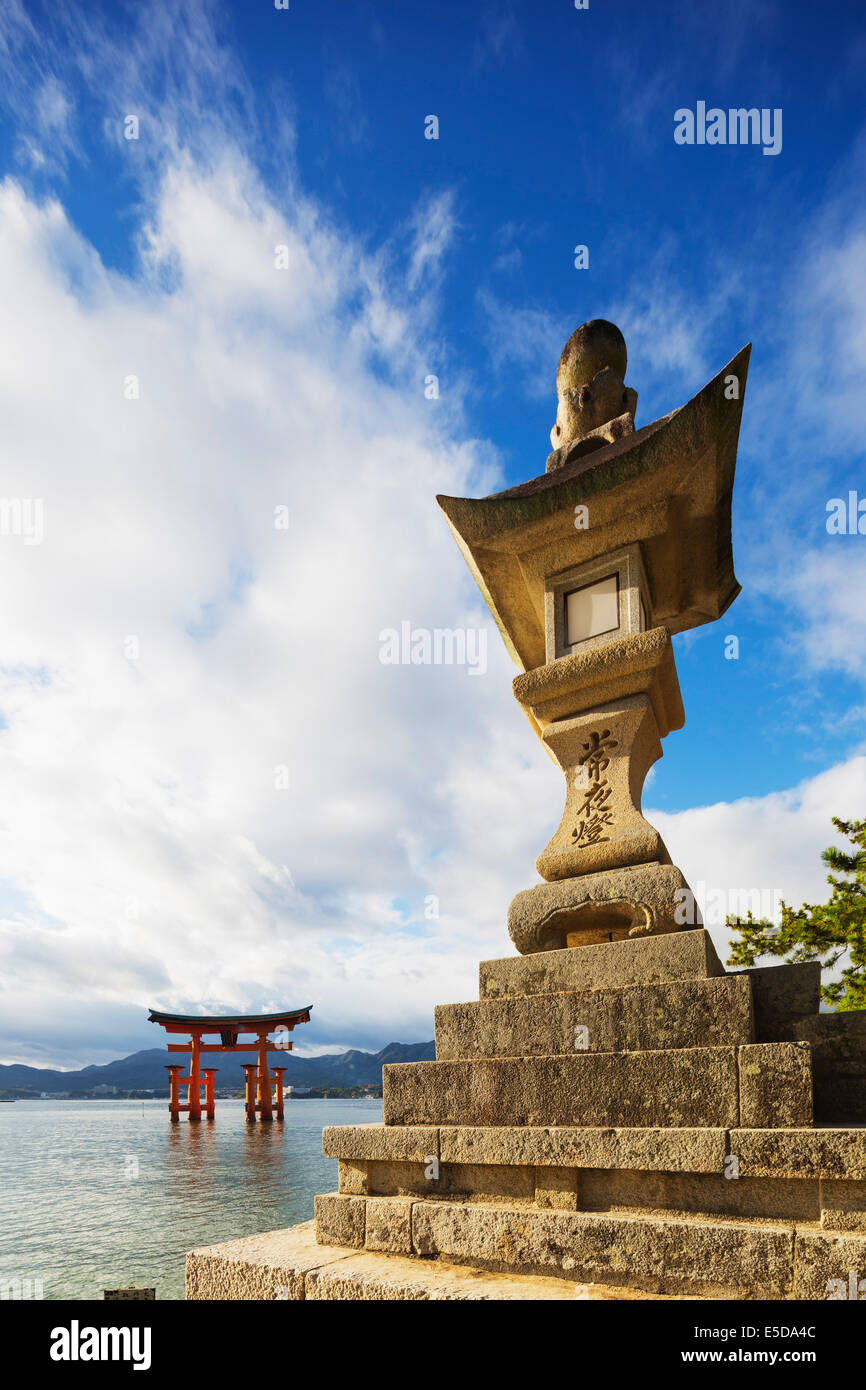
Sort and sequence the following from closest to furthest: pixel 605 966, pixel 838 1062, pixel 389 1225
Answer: pixel 838 1062 < pixel 389 1225 < pixel 605 966

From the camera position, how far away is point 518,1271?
311 cm

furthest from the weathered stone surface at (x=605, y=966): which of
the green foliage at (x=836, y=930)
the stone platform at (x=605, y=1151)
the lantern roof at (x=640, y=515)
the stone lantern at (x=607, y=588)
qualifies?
the green foliage at (x=836, y=930)

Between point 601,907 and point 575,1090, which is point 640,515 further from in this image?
point 575,1090

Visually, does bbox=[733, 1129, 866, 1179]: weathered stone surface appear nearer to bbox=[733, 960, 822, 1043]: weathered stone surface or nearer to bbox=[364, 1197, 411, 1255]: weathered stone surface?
bbox=[733, 960, 822, 1043]: weathered stone surface

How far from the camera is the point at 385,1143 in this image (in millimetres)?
3684

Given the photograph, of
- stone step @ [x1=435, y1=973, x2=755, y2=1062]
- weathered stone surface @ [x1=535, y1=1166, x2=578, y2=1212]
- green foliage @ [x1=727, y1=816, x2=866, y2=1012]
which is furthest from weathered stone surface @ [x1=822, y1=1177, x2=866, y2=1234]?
green foliage @ [x1=727, y1=816, x2=866, y2=1012]

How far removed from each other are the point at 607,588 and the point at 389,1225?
3.66 metres

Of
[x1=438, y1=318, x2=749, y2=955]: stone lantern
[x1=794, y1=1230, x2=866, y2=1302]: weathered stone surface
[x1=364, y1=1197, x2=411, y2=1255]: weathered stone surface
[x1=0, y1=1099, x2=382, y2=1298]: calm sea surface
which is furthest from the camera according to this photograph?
[x1=0, y1=1099, x2=382, y2=1298]: calm sea surface

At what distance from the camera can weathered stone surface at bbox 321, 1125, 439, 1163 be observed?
357 cm

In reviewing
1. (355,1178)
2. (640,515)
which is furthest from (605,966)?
(640,515)

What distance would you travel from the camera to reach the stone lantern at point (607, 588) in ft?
13.0
